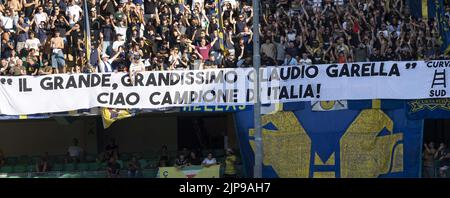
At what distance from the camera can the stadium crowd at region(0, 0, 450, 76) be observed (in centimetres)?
2050

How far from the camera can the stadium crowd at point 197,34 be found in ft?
67.3

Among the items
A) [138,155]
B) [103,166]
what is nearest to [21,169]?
[103,166]

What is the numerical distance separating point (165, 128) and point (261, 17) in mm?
4446

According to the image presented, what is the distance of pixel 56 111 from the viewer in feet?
65.0

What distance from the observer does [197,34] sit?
2127 centimetres

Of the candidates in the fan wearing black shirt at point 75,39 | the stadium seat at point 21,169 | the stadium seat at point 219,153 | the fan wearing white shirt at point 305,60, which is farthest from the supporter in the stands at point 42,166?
the fan wearing white shirt at point 305,60

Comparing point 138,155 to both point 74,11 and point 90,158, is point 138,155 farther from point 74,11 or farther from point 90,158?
point 74,11

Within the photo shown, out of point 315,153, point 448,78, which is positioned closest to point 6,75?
point 315,153

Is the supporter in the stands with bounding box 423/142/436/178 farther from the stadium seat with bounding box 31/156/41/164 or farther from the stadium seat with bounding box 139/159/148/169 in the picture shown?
the stadium seat with bounding box 31/156/41/164

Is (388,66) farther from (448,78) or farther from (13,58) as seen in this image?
(13,58)

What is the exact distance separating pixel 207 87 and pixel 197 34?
2.10 meters

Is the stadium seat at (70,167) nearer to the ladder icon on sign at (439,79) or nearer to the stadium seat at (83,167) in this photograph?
the stadium seat at (83,167)

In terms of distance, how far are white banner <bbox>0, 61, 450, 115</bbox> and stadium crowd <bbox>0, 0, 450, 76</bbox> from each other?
48 centimetres
